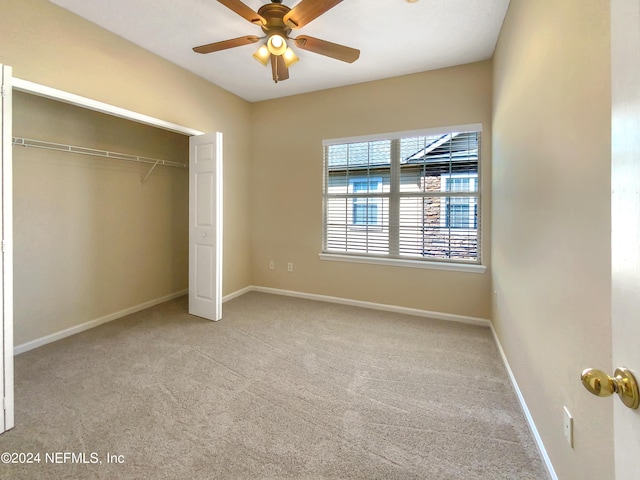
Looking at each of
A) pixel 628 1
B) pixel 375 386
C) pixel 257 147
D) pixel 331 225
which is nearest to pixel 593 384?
pixel 628 1

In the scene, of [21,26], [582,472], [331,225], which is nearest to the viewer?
[582,472]

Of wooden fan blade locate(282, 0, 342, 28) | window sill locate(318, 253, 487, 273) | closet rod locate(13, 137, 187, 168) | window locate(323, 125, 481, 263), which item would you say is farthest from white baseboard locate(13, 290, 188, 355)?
wooden fan blade locate(282, 0, 342, 28)

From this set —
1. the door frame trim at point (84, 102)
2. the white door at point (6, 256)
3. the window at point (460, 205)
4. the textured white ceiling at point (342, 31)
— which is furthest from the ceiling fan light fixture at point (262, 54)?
the window at point (460, 205)

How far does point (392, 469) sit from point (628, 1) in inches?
72.4

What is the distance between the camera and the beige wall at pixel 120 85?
212cm

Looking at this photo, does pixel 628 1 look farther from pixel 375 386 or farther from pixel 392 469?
pixel 375 386

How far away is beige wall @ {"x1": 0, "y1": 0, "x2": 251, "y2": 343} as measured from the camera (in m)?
2.12

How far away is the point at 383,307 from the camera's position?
3717 mm

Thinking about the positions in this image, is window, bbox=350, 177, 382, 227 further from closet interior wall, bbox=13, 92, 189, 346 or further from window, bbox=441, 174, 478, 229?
closet interior wall, bbox=13, 92, 189, 346

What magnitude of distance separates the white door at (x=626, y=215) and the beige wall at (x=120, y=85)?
324cm

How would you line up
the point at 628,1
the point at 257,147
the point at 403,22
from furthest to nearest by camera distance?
the point at 257,147
the point at 403,22
the point at 628,1

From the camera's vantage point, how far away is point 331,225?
4.05m

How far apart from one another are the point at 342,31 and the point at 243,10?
104cm

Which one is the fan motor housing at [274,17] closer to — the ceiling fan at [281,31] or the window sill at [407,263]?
the ceiling fan at [281,31]
